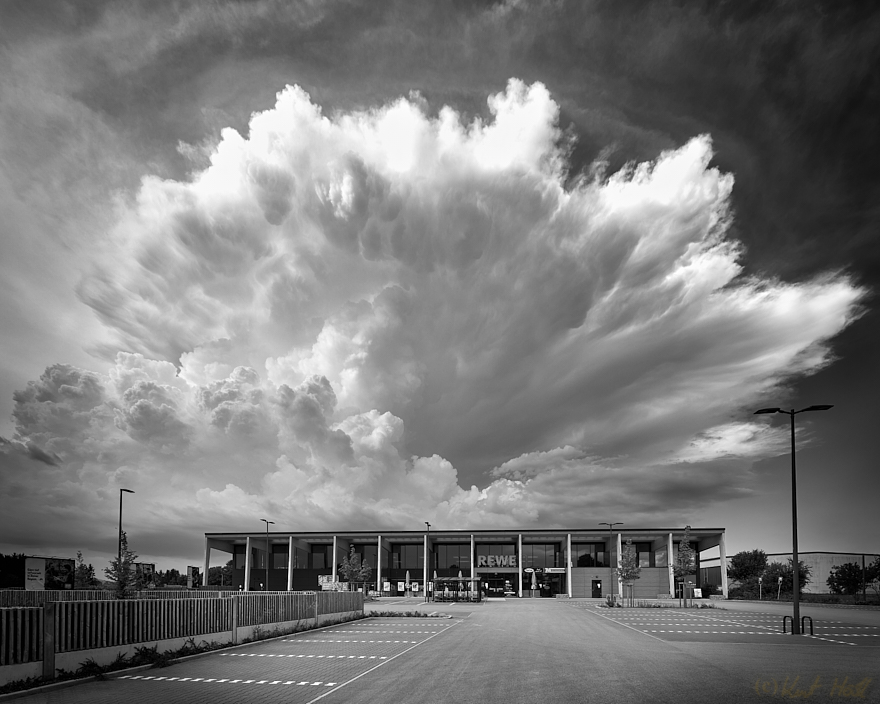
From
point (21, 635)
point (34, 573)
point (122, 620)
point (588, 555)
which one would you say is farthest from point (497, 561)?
point (21, 635)

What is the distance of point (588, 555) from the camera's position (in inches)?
4107

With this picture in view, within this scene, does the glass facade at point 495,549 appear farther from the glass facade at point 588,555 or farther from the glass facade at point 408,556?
the glass facade at point 588,555

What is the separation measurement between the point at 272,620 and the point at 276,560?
8521cm

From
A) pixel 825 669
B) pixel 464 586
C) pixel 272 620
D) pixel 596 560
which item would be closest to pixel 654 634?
pixel 825 669

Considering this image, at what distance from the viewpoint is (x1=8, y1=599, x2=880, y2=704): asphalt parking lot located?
1420cm

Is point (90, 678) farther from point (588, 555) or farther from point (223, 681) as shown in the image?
point (588, 555)

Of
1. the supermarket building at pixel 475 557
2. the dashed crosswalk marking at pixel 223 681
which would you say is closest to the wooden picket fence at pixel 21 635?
the dashed crosswalk marking at pixel 223 681

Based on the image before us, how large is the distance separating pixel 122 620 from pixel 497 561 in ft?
292

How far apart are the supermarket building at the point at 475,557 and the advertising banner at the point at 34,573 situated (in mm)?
50721

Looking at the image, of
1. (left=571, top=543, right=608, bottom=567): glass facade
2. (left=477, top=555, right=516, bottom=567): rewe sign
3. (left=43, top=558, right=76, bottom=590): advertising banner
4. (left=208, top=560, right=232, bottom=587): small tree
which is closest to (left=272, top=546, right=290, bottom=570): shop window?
(left=208, top=560, right=232, bottom=587): small tree

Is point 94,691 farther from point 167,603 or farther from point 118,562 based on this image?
point 118,562

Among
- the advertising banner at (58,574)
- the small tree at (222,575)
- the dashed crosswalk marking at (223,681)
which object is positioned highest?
the dashed crosswalk marking at (223,681)

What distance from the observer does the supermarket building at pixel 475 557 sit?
314ft

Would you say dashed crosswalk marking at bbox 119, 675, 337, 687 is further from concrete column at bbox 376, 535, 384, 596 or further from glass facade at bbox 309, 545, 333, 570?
glass facade at bbox 309, 545, 333, 570
